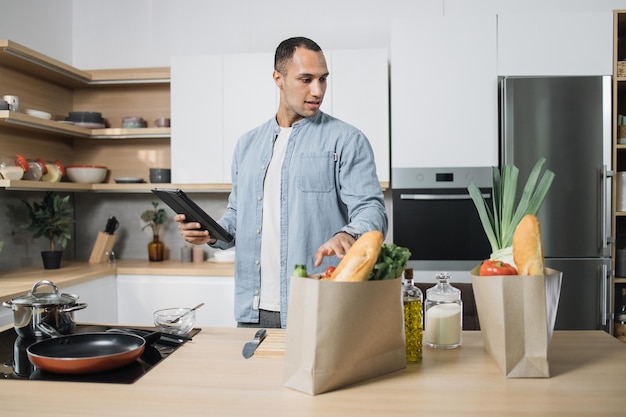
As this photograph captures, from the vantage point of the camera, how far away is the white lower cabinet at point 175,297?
11.4 ft

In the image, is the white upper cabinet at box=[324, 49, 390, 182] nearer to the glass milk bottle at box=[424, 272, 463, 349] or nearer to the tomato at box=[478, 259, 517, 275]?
the glass milk bottle at box=[424, 272, 463, 349]

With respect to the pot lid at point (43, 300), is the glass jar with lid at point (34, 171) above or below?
above

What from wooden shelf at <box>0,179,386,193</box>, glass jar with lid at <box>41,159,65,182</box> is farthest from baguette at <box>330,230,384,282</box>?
glass jar with lid at <box>41,159,65,182</box>

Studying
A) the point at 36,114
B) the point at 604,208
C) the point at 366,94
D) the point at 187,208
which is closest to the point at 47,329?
the point at 187,208

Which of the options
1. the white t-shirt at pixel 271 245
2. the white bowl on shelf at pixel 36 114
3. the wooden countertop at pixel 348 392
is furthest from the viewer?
the white bowl on shelf at pixel 36 114

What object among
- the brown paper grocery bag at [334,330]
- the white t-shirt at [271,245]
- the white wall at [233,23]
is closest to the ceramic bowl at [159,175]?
the white wall at [233,23]

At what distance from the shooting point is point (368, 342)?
3.99 ft

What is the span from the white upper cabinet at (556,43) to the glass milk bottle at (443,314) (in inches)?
87.0

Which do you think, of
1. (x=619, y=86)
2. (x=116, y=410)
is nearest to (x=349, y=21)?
(x=619, y=86)

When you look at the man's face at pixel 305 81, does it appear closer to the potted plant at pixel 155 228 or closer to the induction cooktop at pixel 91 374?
the induction cooktop at pixel 91 374

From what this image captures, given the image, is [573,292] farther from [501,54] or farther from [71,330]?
[71,330]

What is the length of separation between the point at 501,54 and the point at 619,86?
744mm

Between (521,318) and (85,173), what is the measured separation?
10.8 ft

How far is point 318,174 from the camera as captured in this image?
6.89ft
